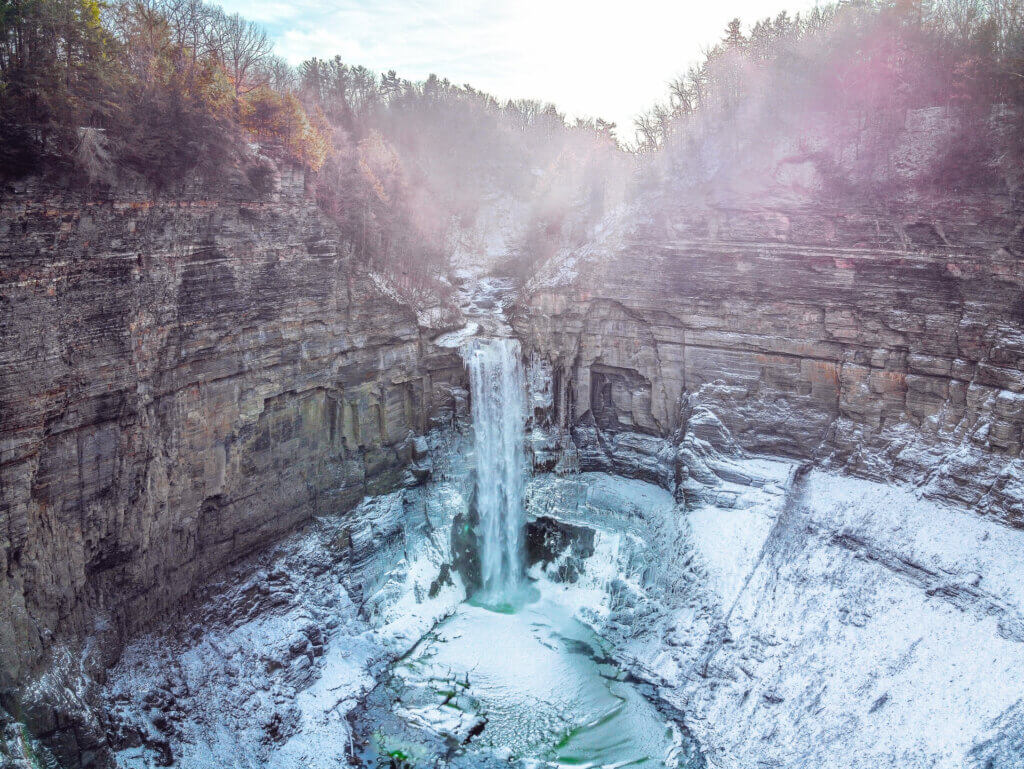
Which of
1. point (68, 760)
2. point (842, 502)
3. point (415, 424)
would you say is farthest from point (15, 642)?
point (842, 502)

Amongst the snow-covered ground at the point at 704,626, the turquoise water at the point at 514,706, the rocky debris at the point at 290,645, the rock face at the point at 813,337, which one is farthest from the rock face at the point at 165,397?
the rock face at the point at 813,337

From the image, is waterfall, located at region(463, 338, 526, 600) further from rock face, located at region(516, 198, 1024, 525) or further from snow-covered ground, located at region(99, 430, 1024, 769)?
rock face, located at region(516, 198, 1024, 525)

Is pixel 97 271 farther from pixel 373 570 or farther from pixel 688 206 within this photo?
pixel 688 206

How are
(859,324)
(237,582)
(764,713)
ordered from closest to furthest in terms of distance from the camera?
(764,713) < (237,582) < (859,324)

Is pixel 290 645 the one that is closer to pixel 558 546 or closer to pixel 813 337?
pixel 558 546

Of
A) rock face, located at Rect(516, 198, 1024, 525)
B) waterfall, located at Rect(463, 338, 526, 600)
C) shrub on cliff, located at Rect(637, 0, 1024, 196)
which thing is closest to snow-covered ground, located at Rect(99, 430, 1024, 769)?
waterfall, located at Rect(463, 338, 526, 600)

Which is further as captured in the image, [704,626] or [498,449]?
[498,449]

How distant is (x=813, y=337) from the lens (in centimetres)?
2130

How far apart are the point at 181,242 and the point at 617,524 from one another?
1462cm

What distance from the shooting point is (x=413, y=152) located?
35750mm

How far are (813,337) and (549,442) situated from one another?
8953 millimetres

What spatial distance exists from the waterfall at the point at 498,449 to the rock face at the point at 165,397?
2.40 metres

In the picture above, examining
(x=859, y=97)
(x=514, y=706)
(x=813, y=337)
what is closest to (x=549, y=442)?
(x=813, y=337)

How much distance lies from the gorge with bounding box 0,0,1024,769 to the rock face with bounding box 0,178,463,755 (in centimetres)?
8
